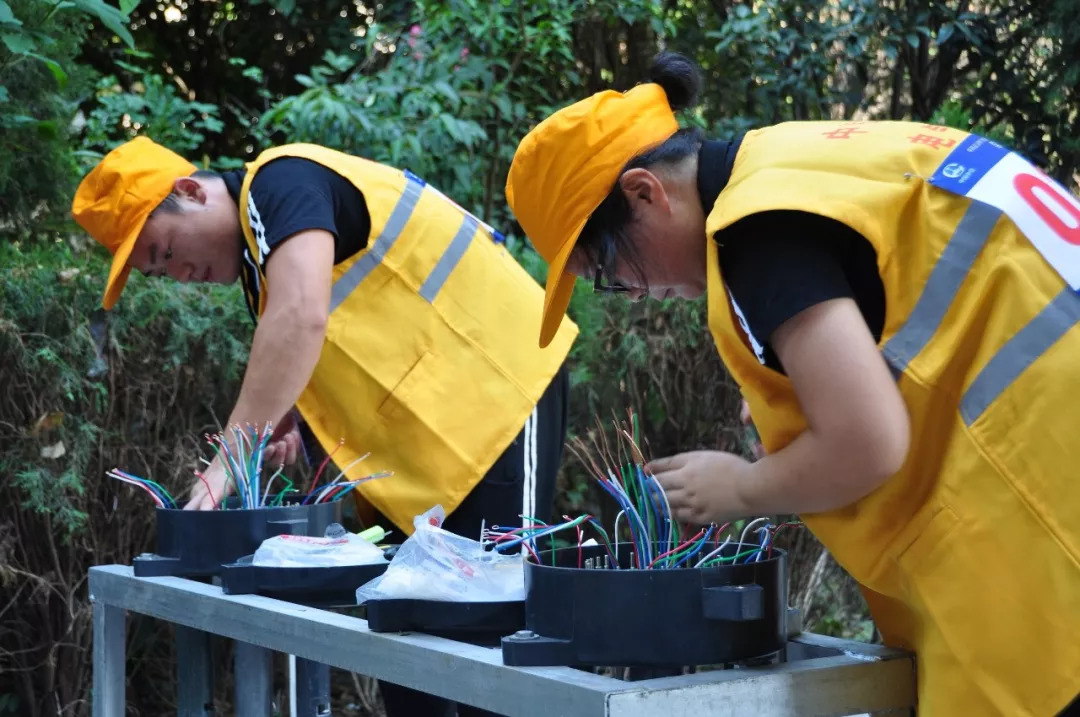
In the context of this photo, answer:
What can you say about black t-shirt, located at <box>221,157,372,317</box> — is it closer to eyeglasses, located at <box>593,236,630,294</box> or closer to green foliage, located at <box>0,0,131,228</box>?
eyeglasses, located at <box>593,236,630,294</box>

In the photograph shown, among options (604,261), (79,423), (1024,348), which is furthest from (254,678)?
(79,423)

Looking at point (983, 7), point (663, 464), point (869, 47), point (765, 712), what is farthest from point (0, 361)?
point (983, 7)

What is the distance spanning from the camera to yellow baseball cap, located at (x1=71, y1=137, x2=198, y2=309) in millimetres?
2277

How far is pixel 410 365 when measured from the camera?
2332 millimetres

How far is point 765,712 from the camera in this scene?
126 cm

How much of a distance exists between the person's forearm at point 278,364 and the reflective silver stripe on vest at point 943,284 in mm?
1089

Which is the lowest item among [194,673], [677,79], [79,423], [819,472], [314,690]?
[314,690]

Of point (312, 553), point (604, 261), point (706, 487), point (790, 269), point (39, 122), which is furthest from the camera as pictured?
point (39, 122)

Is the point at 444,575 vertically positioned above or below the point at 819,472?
below

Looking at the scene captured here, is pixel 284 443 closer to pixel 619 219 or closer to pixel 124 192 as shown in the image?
pixel 124 192

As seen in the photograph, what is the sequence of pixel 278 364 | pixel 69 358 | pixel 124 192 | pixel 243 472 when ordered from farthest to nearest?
pixel 69 358, pixel 124 192, pixel 278 364, pixel 243 472

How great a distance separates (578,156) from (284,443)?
111 cm

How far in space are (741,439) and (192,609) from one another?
7.23 feet

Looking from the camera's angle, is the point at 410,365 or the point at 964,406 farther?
the point at 410,365
